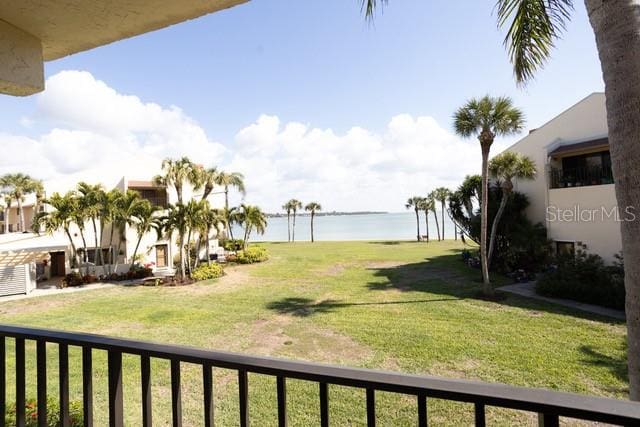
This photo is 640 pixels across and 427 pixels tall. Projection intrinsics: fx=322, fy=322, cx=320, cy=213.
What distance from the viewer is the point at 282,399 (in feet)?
4.65

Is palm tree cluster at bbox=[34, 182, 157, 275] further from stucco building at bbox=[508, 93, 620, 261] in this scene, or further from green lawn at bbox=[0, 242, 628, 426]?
stucco building at bbox=[508, 93, 620, 261]

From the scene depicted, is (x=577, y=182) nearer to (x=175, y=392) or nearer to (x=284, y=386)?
(x=284, y=386)

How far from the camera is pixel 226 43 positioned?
31.6 feet

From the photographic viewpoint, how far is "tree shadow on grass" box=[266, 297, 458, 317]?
39.9ft

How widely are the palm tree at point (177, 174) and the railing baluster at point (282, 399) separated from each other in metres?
22.0

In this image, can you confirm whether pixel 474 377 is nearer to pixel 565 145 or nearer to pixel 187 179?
pixel 565 145

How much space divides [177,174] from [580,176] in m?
22.7

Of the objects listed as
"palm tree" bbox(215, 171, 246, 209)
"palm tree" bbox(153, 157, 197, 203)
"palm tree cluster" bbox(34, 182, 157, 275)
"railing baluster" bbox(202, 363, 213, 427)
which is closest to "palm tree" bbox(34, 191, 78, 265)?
"palm tree cluster" bbox(34, 182, 157, 275)

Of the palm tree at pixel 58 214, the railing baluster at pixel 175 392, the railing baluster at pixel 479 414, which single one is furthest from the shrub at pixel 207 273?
the railing baluster at pixel 479 414

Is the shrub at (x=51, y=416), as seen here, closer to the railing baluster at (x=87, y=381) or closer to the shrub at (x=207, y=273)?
the railing baluster at (x=87, y=381)

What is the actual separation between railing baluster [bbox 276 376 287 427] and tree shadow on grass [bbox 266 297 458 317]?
10.6 m

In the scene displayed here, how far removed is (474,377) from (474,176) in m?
15.0

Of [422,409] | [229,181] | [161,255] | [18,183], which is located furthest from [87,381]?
[18,183]

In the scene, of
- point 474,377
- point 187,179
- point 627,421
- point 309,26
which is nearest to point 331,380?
point 627,421
